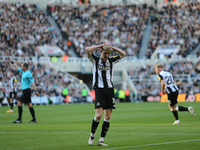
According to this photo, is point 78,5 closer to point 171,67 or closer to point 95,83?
point 171,67

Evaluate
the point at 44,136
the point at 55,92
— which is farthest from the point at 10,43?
the point at 44,136

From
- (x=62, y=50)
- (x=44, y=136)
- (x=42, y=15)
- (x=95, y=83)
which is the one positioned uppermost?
(x=42, y=15)

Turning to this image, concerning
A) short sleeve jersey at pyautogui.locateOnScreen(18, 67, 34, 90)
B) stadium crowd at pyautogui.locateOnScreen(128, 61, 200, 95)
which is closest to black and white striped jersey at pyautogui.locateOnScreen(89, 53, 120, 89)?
short sleeve jersey at pyautogui.locateOnScreen(18, 67, 34, 90)

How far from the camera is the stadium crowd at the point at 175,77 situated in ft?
139

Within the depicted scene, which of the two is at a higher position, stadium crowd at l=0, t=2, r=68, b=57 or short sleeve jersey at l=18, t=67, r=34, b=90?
stadium crowd at l=0, t=2, r=68, b=57

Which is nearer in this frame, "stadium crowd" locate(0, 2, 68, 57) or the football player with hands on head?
the football player with hands on head

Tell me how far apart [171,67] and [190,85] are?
410 centimetres

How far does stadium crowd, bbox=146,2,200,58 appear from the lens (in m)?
49.3

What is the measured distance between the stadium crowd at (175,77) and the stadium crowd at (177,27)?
3321 millimetres

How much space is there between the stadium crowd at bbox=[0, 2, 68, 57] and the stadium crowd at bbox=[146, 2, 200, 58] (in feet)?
42.1

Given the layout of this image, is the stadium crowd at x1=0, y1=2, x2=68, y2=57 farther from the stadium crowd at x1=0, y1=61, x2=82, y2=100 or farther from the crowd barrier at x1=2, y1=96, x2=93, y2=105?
the crowd barrier at x1=2, y1=96, x2=93, y2=105

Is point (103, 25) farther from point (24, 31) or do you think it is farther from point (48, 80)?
point (48, 80)

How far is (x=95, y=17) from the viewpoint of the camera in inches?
2064

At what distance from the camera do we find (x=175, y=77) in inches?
1727
